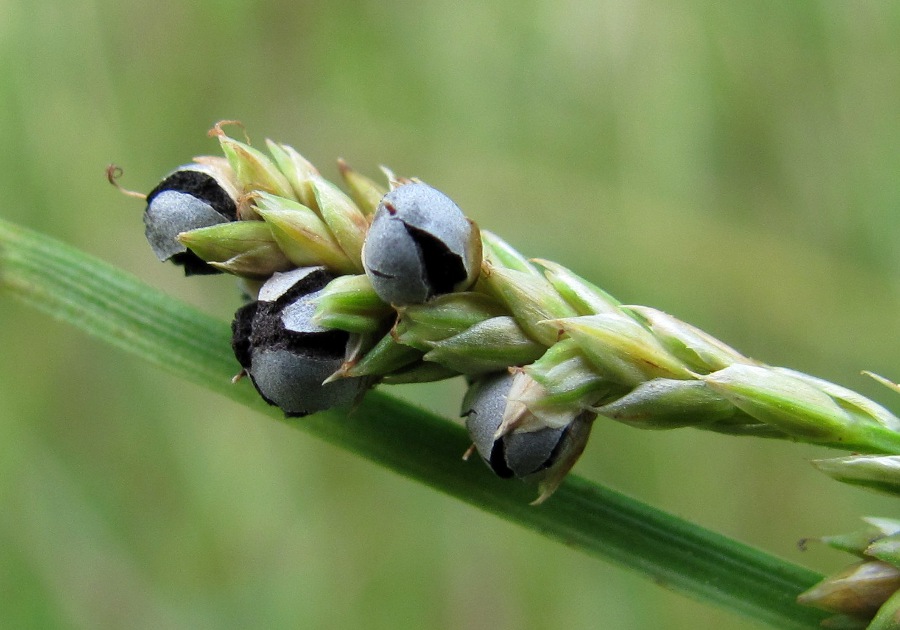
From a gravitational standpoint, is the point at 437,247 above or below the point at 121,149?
above

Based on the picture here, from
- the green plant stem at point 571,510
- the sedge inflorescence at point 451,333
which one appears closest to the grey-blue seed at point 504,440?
the sedge inflorescence at point 451,333

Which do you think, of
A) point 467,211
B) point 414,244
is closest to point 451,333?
point 414,244

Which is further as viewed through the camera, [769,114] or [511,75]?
[511,75]

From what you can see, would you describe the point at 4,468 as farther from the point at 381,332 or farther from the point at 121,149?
the point at 381,332

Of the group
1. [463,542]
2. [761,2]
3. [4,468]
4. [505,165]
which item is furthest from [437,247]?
[761,2]

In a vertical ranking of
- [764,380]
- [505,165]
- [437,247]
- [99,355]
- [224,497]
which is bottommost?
[224,497]

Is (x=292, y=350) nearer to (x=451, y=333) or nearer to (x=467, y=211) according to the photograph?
(x=451, y=333)

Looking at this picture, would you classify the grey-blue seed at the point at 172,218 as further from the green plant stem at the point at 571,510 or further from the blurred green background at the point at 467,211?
the blurred green background at the point at 467,211
